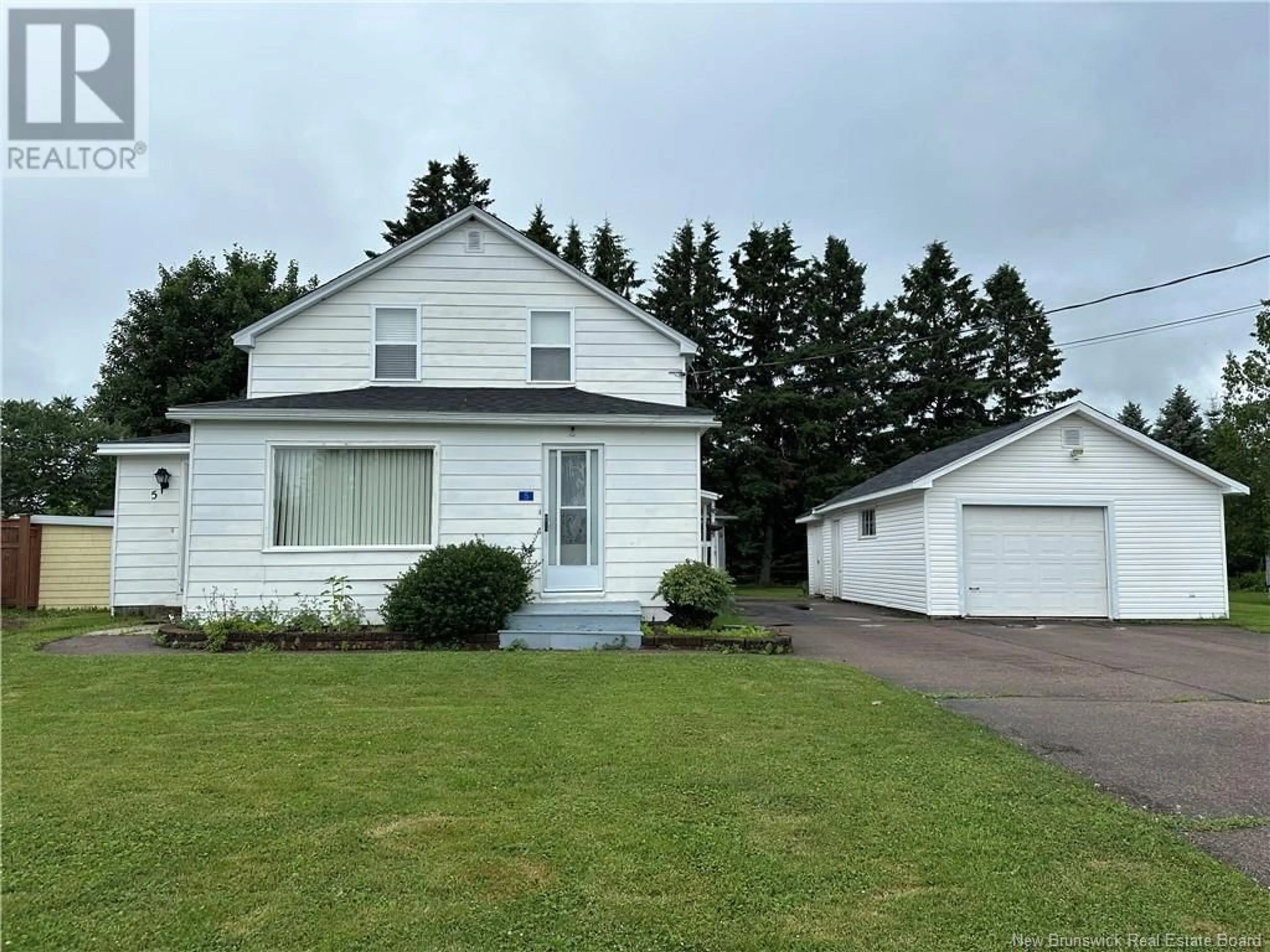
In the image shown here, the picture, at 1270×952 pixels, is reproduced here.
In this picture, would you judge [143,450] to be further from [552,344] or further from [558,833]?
[558,833]

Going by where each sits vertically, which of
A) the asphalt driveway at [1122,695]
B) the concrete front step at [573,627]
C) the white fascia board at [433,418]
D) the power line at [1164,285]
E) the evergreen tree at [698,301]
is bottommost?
the asphalt driveway at [1122,695]

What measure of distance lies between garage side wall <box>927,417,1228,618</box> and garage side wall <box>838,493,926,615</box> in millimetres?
535

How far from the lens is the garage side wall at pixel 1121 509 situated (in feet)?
50.3

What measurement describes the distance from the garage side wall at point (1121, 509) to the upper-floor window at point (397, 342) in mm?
10461

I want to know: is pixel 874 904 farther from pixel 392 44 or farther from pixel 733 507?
pixel 733 507

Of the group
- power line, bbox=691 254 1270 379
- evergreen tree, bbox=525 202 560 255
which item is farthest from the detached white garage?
evergreen tree, bbox=525 202 560 255

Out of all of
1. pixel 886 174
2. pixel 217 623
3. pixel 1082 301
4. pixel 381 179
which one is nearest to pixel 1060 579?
pixel 1082 301

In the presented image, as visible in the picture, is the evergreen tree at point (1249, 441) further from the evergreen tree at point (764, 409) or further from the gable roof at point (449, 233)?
the gable roof at point (449, 233)

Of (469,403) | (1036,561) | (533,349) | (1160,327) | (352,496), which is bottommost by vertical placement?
(1036,561)

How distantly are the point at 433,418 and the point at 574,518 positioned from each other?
2495mm

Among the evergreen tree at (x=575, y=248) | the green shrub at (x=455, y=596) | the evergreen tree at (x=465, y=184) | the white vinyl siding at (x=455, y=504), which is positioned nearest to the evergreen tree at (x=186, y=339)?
the evergreen tree at (x=465, y=184)

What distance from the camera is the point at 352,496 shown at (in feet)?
35.6

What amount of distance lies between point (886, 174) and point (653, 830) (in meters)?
18.4

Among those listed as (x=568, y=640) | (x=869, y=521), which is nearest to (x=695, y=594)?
(x=568, y=640)
